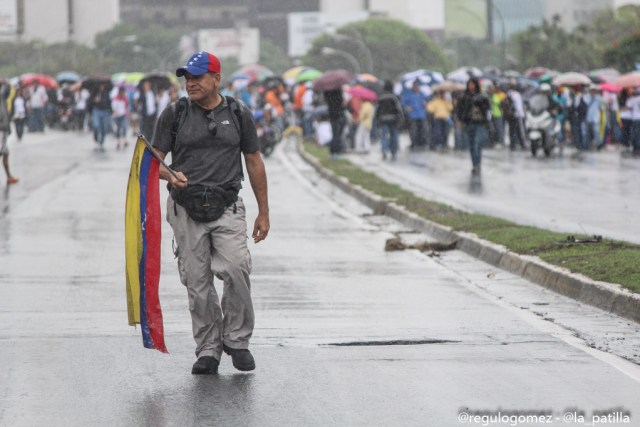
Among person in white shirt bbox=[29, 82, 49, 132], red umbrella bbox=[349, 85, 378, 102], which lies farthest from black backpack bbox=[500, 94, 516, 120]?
person in white shirt bbox=[29, 82, 49, 132]

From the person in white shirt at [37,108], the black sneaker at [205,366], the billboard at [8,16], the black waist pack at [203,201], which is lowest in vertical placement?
the person in white shirt at [37,108]

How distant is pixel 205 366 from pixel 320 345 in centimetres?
128

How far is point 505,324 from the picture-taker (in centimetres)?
1047

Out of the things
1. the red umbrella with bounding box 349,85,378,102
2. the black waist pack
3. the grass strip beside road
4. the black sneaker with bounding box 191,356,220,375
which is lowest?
the grass strip beside road

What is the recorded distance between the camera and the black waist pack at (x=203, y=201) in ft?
27.6

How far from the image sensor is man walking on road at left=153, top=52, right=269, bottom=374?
845 centimetres

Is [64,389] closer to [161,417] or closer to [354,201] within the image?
[161,417]

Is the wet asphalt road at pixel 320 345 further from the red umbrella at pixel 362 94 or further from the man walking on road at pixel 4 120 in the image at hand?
the red umbrella at pixel 362 94

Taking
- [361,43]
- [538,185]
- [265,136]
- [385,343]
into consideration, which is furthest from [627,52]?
[361,43]

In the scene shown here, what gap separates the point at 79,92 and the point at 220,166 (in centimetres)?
4877

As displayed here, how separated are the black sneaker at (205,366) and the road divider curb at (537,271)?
3507 mm

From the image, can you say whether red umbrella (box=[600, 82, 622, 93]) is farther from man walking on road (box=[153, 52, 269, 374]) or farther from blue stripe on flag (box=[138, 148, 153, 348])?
blue stripe on flag (box=[138, 148, 153, 348])

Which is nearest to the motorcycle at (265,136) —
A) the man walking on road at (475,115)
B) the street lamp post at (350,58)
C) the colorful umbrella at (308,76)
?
the man walking on road at (475,115)

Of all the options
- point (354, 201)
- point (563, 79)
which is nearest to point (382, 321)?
point (354, 201)
